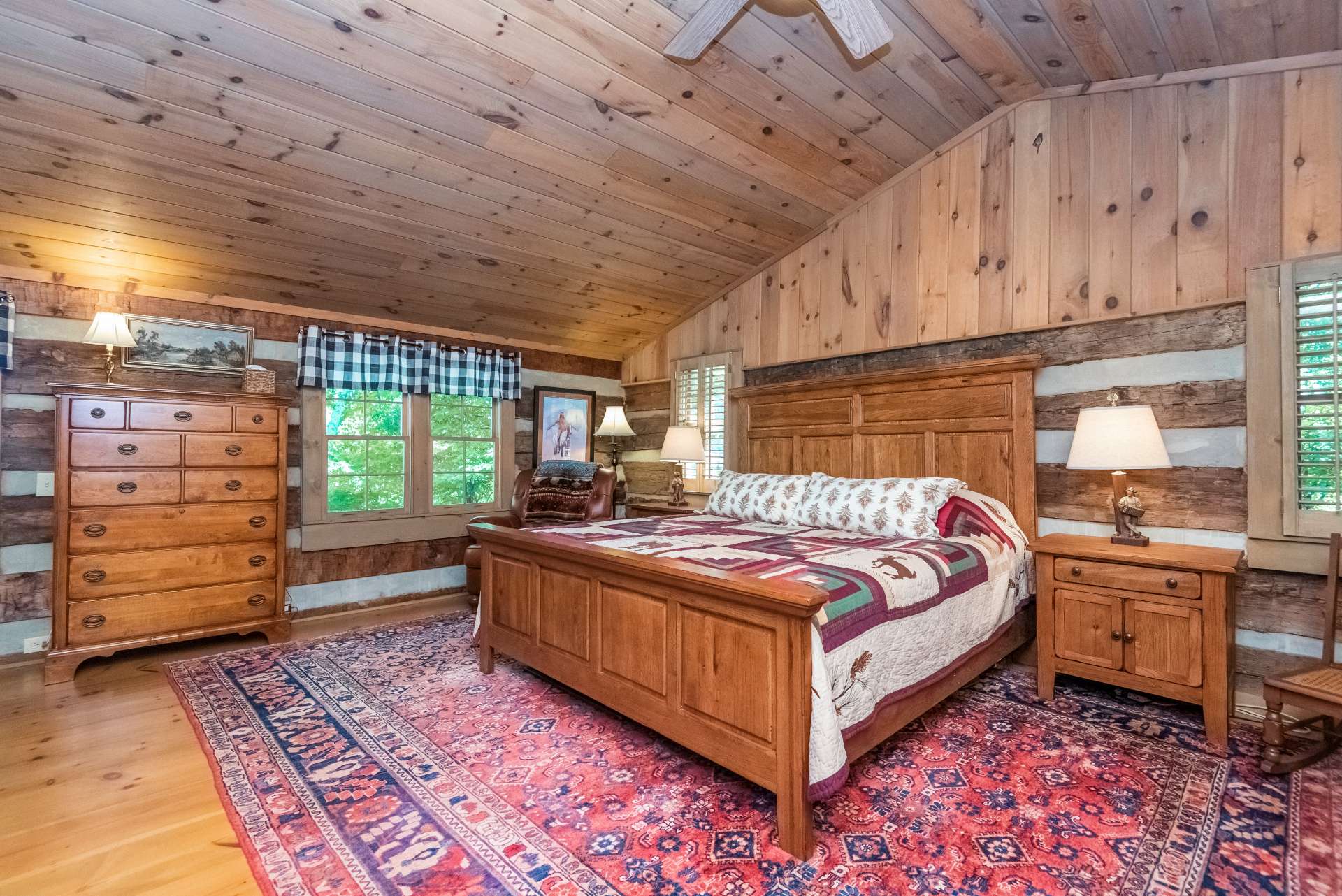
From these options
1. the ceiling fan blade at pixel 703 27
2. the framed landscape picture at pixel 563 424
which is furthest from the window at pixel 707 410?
the ceiling fan blade at pixel 703 27

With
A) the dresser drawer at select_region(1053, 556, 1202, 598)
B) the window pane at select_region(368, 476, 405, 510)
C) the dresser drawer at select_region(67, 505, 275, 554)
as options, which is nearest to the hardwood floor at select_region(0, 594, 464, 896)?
the dresser drawer at select_region(67, 505, 275, 554)

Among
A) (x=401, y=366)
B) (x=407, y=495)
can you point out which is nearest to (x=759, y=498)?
(x=407, y=495)

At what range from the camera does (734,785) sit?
2.03 meters

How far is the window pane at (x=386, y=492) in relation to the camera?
14.7ft

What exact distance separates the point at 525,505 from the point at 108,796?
9.22ft

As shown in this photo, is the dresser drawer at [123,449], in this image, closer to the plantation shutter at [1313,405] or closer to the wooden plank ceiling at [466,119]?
the wooden plank ceiling at [466,119]

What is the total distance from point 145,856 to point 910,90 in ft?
13.7

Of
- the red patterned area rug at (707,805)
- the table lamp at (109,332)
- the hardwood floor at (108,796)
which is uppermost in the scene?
Answer: the table lamp at (109,332)

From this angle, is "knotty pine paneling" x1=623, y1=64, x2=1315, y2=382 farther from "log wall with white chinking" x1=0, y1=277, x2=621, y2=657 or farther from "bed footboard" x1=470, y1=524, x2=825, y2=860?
"log wall with white chinking" x1=0, y1=277, x2=621, y2=657

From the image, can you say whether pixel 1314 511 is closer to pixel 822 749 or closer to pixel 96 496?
pixel 822 749

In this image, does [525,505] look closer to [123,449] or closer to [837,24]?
[123,449]

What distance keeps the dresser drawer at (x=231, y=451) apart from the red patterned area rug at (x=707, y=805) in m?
1.26

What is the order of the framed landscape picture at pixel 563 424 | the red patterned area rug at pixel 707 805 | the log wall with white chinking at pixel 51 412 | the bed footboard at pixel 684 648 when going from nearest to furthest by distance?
the red patterned area rug at pixel 707 805 < the bed footboard at pixel 684 648 < the log wall with white chinking at pixel 51 412 < the framed landscape picture at pixel 563 424

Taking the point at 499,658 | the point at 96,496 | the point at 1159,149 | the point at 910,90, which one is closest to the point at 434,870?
the point at 499,658
